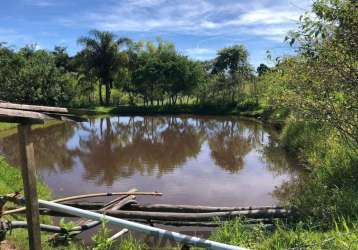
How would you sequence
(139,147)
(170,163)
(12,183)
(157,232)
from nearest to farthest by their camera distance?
(157,232)
(12,183)
(170,163)
(139,147)

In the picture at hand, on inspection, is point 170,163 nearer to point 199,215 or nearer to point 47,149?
point 47,149

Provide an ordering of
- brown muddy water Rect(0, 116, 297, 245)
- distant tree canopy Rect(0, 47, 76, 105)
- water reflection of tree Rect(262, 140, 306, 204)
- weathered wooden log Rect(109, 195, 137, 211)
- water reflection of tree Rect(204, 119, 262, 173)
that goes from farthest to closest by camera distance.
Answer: distant tree canopy Rect(0, 47, 76, 105), water reflection of tree Rect(204, 119, 262, 173), brown muddy water Rect(0, 116, 297, 245), water reflection of tree Rect(262, 140, 306, 204), weathered wooden log Rect(109, 195, 137, 211)

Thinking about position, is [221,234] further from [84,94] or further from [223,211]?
[84,94]

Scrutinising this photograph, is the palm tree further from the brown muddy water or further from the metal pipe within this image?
the metal pipe

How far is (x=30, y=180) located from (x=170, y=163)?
11.9 m

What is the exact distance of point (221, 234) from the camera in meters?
6.60

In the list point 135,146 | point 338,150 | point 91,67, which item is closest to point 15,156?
point 135,146

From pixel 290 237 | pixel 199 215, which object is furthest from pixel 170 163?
pixel 290 237

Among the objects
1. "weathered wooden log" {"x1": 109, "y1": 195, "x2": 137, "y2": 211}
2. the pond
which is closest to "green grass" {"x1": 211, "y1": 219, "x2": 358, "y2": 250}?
Answer: "weathered wooden log" {"x1": 109, "y1": 195, "x2": 137, "y2": 211}

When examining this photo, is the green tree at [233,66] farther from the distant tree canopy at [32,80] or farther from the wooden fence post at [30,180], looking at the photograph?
the wooden fence post at [30,180]

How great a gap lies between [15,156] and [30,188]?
13.6m

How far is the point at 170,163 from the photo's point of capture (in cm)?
1650

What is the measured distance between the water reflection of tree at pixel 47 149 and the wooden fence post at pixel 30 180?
29.6ft

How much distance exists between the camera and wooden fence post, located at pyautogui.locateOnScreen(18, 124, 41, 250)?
462cm
